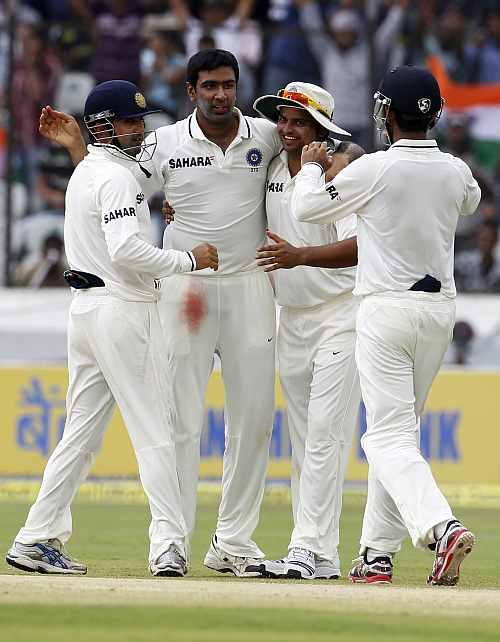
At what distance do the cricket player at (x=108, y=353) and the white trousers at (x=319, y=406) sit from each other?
0.67 m

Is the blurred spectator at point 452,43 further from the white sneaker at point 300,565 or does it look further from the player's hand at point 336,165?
the white sneaker at point 300,565

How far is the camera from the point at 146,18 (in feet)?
53.2

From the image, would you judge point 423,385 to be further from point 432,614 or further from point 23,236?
point 23,236

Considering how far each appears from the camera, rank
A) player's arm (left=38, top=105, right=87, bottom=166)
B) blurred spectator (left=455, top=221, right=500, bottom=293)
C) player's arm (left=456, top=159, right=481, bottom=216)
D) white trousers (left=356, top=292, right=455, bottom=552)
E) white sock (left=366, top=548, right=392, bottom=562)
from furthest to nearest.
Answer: blurred spectator (left=455, top=221, right=500, bottom=293), player's arm (left=38, top=105, right=87, bottom=166), white sock (left=366, top=548, right=392, bottom=562), player's arm (left=456, top=159, right=481, bottom=216), white trousers (left=356, top=292, right=455, bottom=552)

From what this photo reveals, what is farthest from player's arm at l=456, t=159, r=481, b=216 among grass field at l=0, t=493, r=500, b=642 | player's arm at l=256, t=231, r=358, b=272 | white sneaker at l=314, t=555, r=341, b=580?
white sneaker at l=314, t=555, r=341, b=580

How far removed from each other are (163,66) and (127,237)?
9.71 m

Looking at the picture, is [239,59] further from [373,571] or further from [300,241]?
[373,571]

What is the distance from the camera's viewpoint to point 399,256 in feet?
21.4

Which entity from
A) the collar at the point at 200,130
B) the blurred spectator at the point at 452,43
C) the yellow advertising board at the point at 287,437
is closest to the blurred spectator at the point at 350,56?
the blurred spectator at the point at 452,43

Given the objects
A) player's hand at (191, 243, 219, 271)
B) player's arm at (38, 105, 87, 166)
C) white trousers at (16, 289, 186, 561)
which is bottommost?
white trousers at (16, 289, 186, 561)

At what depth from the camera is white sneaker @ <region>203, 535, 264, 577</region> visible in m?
7.24

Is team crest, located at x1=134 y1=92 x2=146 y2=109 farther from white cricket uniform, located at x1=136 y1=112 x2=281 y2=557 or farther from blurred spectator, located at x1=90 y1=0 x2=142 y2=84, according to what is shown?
blurred spectator, located at x1=90 y1=0 x2=142 y2=84

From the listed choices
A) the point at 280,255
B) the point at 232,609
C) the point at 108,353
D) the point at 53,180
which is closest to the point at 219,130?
the point at 280,255

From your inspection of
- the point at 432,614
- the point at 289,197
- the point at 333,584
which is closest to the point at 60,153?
the point at 289,197
